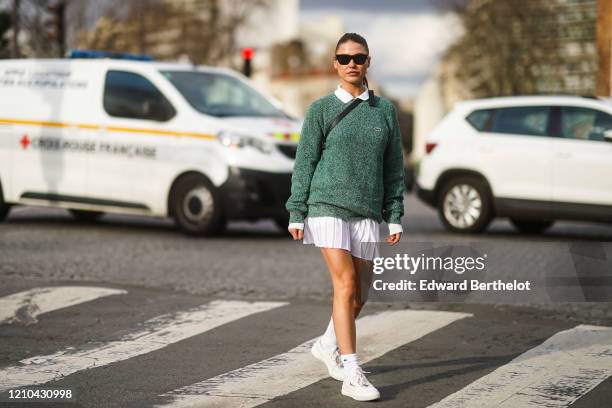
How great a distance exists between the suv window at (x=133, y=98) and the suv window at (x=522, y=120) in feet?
13.4

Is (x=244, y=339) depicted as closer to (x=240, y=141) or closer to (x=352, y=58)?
(x=352, y=58)

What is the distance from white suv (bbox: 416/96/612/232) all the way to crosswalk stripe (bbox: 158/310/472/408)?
19.9ft

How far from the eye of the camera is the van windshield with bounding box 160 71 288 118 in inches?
568

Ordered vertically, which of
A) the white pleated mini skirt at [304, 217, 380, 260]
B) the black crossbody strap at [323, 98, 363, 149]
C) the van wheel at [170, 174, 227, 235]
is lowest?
→ the van wheel at [170, 174, 227, 235]

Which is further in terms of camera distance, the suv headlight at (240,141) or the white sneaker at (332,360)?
the suv headlight at (240,141)

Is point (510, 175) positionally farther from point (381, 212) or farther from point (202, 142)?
point (381, 212)

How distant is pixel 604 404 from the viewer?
6051 millimetres

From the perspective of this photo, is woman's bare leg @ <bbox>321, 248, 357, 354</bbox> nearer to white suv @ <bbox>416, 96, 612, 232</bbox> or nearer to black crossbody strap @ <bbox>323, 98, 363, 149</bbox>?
black crossbody strap @ <bbox>323, 98, 363, 149</bbox>

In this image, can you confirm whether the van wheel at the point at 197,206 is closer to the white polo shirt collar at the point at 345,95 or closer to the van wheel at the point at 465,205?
the van wheel at the point at 465,205

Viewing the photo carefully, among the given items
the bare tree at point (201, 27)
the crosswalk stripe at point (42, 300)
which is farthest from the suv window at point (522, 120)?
the bare tree at point (201, 27)

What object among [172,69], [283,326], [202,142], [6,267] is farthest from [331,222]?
[172,69]

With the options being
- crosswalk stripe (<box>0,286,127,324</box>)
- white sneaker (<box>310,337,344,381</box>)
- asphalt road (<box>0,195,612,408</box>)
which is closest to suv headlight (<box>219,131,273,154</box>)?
asphalt road (<box>0,195,612,408</box>)

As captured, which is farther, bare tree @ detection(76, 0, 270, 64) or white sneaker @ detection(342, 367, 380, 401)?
bare tree @ detection(76, 0, 270, 64)

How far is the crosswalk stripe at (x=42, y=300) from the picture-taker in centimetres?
846
